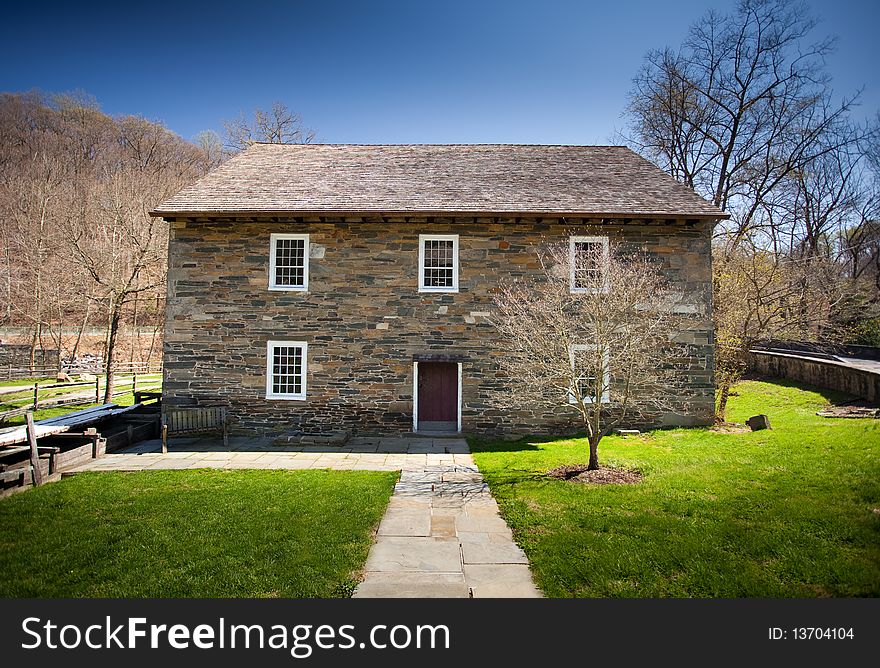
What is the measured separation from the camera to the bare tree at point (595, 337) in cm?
856

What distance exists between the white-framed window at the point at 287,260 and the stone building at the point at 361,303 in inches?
1.4

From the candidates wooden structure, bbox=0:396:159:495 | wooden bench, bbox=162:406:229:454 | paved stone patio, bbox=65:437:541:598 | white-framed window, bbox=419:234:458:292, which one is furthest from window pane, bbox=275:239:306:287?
wooden structure, bbox=0:396:159:495

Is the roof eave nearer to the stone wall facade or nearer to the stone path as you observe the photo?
the stone wall facade

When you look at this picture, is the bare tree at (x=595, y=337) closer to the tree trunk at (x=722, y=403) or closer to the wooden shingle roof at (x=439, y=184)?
the wooden shingle roof at (x=439, y=184)

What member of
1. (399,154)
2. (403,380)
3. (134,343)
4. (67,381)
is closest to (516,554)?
(403,380)

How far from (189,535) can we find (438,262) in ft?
28.8

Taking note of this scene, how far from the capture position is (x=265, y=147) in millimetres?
16406

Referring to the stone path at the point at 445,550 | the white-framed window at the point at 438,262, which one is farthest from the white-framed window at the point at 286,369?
the stone path at the point at 445,550

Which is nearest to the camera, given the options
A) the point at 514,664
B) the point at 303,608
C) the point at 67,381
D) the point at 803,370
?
the point at 514,664

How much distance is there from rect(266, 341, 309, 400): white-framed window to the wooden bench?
4.29 feet

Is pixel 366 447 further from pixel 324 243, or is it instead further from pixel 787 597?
pixel 787 597

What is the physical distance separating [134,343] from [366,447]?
25.6 metres

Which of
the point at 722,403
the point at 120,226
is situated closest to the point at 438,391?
the point at 722,403

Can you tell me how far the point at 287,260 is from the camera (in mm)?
12805
